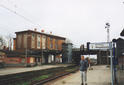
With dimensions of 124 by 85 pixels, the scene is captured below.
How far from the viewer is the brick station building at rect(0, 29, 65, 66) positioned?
39653mm

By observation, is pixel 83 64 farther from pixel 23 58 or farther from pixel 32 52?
pixel 32 52

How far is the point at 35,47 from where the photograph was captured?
5394cm

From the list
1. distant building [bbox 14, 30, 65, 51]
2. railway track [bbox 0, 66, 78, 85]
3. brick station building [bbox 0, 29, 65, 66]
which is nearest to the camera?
railway track [bbox 0, 66, 78, 85]

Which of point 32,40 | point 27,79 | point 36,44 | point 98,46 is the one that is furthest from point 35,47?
point 98,46

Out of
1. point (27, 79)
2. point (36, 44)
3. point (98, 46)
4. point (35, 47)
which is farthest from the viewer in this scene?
point (36, 44)

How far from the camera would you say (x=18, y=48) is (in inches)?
2128

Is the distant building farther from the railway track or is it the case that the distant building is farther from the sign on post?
the sign on post

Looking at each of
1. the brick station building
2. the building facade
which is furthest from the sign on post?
the building facade

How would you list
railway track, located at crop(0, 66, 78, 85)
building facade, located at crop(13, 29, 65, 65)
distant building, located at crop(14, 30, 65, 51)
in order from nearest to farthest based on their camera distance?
railway track, located at crop(0, 66, 78, 85) → building facade, located at crop(13, 29, 65, 65) → distant building, located at crop(14, 30, 65, 51)

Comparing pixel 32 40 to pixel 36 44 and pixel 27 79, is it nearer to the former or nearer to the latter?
pixel 36 44

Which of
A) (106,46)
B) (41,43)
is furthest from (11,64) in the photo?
(106,46)

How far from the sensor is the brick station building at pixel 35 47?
3965 cm

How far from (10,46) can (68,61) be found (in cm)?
2613

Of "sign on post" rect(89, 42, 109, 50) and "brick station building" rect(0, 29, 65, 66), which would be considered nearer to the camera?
"sign on post" rect(89, 42, 109, 50)
